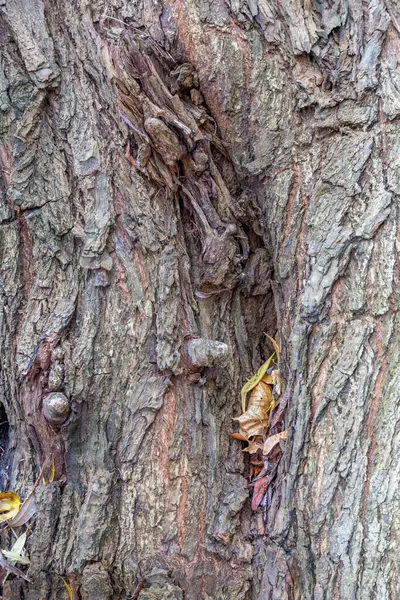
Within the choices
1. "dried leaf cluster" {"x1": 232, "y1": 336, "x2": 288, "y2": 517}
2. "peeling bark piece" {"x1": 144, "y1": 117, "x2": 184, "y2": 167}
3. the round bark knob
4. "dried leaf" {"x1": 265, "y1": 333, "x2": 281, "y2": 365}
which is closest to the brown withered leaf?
"dried leaf cluster" {"x1": 232, "y1": 336, "x2": 288, "y2": 517}

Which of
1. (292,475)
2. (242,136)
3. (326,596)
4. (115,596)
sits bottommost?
(115,596)

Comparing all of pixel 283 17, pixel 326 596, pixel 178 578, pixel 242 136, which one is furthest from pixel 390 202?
pixel 178 578

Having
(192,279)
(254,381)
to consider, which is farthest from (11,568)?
(192,279)

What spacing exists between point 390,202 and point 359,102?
0.35 meters

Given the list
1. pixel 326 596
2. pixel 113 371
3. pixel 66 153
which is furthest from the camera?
pixel 66 153

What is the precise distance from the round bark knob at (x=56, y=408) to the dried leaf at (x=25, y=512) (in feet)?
0.97

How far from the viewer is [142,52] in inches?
76.0

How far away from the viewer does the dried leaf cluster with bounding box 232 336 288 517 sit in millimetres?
1892

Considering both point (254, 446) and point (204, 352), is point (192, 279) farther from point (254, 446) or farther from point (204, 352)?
point (254, 446)

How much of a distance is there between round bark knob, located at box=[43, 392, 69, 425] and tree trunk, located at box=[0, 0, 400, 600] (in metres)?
0.01

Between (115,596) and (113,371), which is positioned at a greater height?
(113,371)

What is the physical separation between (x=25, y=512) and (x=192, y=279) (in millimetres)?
956

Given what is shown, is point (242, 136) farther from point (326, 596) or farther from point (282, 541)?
point (326, 596)

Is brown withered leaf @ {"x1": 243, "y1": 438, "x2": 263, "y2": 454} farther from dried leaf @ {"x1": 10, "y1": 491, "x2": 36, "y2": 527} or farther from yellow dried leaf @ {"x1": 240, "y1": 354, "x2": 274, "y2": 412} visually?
dried leaf @ {"x1": 10, "y1": 491, "x2": 36, "y2": 527}
